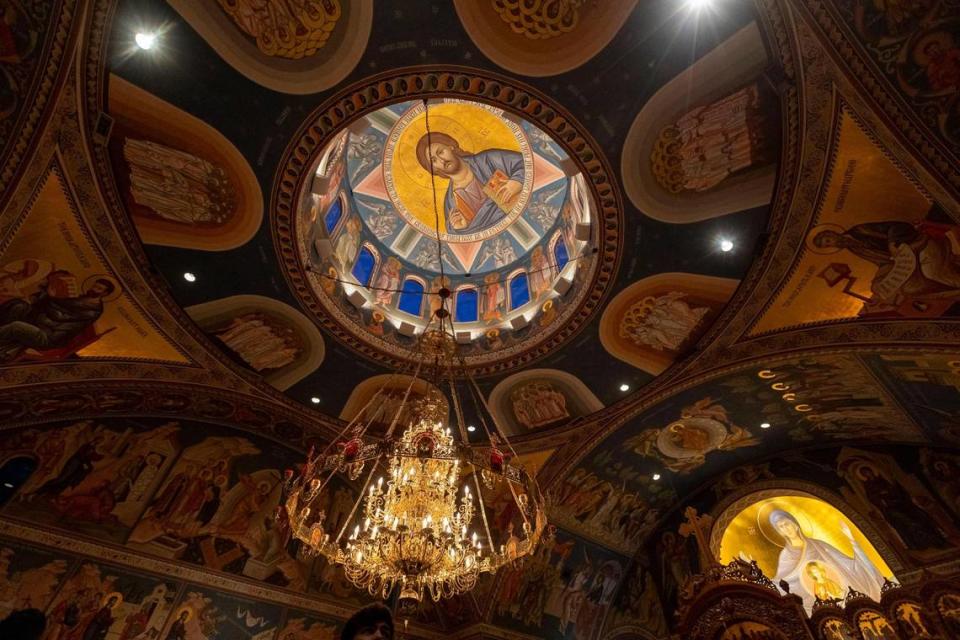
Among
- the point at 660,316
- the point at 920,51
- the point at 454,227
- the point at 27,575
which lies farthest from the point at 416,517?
the point at 454,227

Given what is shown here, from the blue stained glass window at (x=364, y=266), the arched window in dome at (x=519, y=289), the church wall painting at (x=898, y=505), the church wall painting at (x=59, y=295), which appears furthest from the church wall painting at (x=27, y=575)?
the church wall painting at (x=898, y=505)

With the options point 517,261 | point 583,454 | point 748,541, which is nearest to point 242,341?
point 517,261

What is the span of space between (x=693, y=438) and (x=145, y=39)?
1211cm

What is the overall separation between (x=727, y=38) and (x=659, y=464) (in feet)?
31.2

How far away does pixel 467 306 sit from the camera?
12094mm

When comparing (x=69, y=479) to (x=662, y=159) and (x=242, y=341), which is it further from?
(x=662, y=159)

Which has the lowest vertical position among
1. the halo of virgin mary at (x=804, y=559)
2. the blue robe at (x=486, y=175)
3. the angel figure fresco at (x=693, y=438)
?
the halo of virgin mary at (x=804, y=559)

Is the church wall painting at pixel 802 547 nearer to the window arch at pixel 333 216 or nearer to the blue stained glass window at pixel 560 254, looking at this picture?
the blue stained glass window at pixel 560 254

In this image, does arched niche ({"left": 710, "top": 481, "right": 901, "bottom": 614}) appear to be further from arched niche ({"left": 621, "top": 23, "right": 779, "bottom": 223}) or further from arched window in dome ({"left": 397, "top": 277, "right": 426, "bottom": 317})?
arched window in dome ({"left": 397, "top": 277, "right": 426, "bottom": 317})

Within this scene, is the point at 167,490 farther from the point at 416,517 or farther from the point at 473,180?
the point at 473,180

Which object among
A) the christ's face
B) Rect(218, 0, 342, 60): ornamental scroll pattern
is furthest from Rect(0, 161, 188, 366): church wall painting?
the christ's face

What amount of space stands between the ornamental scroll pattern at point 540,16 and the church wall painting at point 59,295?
5.92 metres

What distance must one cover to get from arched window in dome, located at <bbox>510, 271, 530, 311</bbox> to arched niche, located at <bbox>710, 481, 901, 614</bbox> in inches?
305

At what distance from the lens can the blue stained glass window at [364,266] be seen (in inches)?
437
